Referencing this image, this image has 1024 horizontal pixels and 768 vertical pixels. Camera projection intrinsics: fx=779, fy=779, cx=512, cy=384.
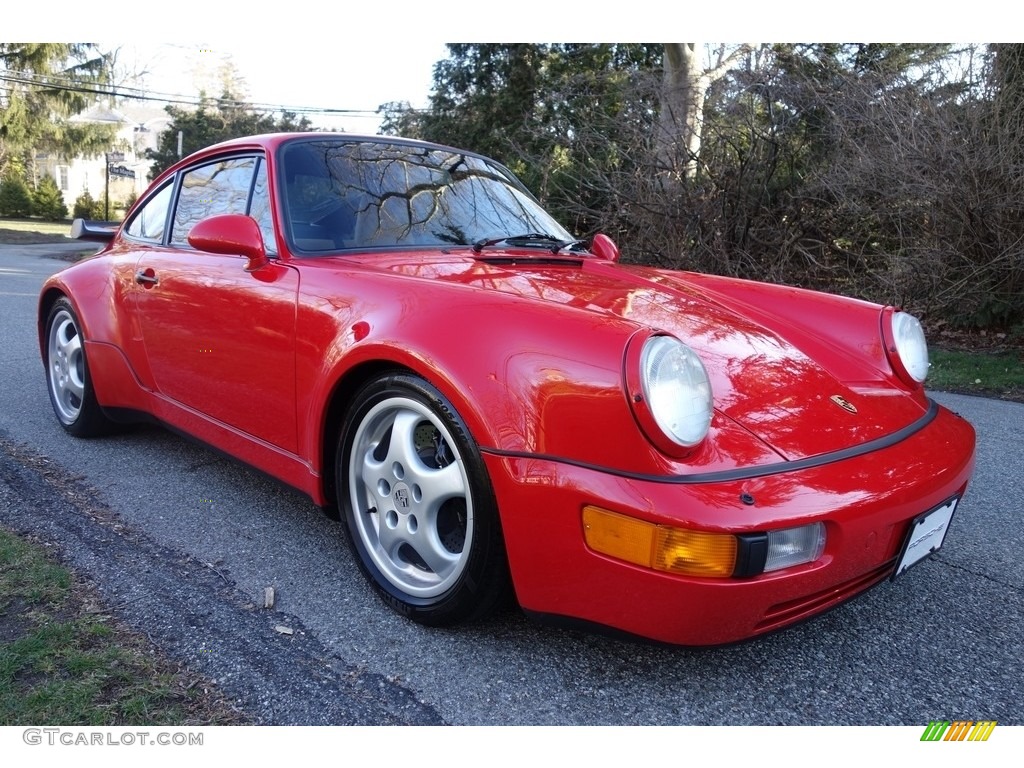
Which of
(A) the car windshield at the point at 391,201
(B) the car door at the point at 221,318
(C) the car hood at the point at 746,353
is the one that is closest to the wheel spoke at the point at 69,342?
(B) the car door at the point at 221,318

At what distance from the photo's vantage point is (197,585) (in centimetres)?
235

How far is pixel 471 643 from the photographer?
2.07m

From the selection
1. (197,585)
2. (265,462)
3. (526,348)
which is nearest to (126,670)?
(197,585)

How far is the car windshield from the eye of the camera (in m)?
2.72

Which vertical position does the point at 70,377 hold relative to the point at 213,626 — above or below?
above

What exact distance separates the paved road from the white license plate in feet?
0.88

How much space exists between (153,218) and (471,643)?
257 centimetres

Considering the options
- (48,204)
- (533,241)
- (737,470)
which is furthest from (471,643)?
(48,204)

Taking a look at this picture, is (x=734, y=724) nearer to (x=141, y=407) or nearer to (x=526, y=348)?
(x=526, y=348)

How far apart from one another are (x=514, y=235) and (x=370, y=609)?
4.98 feet

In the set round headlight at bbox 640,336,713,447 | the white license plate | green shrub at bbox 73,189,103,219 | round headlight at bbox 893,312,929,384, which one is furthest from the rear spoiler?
green shrub at bbox 73,189,103,219

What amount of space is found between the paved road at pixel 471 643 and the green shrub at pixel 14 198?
3605 centimetres
